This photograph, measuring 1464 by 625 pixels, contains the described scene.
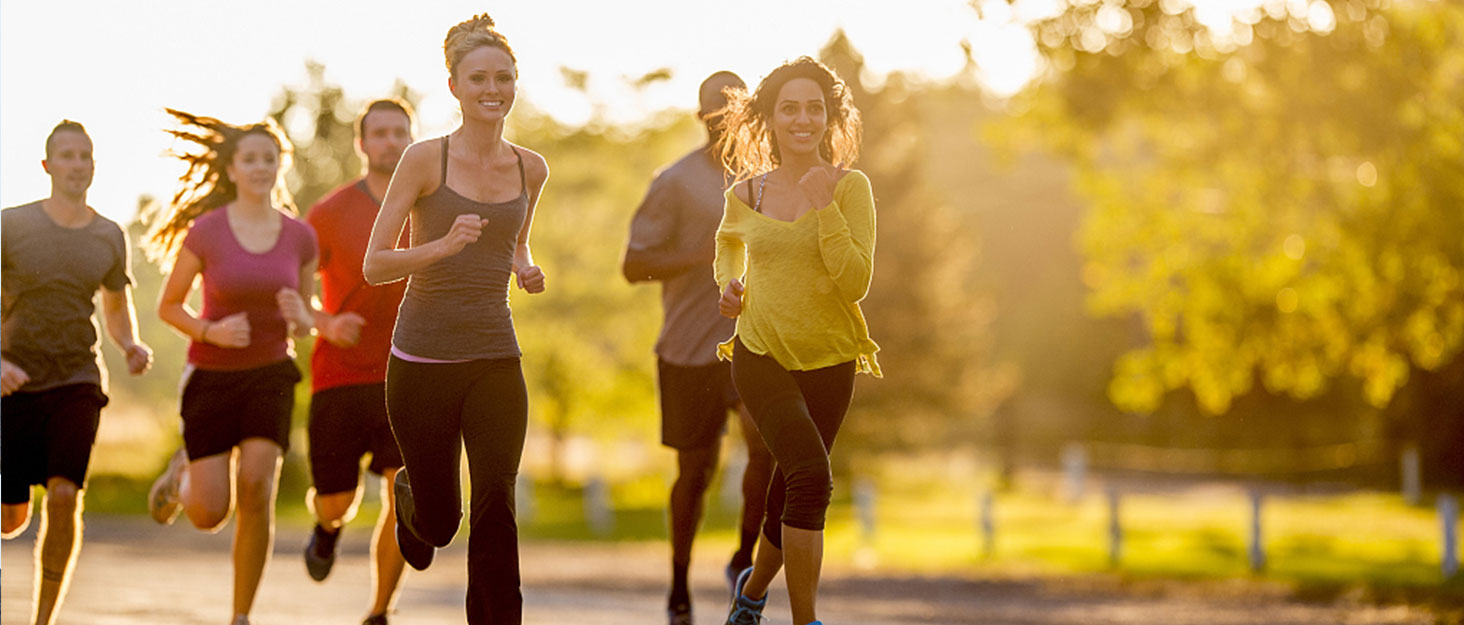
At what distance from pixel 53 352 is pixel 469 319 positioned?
2.29 meters

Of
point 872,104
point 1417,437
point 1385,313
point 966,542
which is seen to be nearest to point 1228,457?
point 1417,437

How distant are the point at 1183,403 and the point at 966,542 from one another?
32.7 metres

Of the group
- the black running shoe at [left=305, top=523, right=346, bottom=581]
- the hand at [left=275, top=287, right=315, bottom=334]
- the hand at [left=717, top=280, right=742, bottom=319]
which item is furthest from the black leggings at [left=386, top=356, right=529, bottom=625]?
the black running shoe at [left=305, top=523, right=346, bottom=581]

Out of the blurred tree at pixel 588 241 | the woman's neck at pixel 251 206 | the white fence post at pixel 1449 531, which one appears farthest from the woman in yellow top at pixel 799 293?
the blurred tree at pixel 588 241

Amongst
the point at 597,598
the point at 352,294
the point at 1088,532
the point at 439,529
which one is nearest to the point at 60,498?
the point at 352,294

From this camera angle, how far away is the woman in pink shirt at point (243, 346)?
7633 millimetres

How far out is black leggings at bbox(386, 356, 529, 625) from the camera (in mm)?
5707

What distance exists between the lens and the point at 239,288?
7703 mm

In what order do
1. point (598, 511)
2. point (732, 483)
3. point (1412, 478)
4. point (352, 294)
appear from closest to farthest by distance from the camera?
point (352, 294), point (598, 511), point (732, 483), point (1412, 478)

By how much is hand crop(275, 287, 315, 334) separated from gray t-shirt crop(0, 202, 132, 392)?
2.60 ft

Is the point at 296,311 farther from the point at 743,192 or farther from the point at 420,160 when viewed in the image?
the point at 743,192

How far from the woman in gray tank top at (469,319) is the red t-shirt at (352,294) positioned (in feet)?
7.13

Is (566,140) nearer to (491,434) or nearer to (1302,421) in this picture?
(1302,421)

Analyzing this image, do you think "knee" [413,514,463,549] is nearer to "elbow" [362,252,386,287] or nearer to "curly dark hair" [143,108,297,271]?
"elbow" [362,252,386,287]
